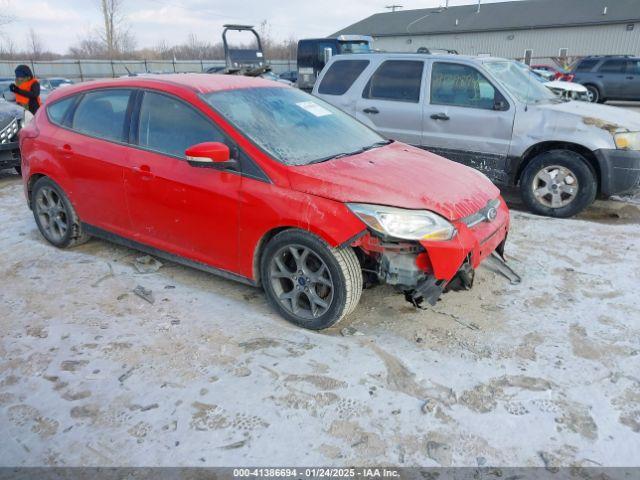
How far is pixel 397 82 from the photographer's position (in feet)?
21.6

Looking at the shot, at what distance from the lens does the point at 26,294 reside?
394cm

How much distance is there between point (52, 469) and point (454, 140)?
5.37 m

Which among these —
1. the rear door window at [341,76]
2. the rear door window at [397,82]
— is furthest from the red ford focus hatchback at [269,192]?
the rear door window at [341,76]

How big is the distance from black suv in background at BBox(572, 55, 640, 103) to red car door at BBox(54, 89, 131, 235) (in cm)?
1927

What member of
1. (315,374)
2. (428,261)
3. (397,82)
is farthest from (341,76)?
(315,374)

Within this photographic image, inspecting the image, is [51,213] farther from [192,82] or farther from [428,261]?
[428,261]

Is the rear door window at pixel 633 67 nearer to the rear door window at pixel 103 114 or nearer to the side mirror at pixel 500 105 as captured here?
the side mirror at pixel 500 105

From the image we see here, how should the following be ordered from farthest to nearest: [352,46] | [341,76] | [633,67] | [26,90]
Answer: [633,67] → [352,46] → [26,90] → [341,76]

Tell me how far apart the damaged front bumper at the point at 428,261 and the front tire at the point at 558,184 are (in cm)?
289

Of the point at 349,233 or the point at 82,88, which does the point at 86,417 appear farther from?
the point at 82,88

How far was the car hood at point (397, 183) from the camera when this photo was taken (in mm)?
3090

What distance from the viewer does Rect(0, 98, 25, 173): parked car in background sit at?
7672 mm

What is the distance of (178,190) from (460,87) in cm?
405

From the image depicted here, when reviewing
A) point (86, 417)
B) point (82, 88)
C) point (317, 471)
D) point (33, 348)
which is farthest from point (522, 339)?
point (82, 88)
